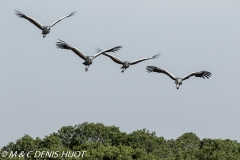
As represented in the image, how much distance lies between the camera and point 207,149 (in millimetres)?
129000

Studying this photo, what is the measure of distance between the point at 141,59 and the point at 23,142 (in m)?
45.0

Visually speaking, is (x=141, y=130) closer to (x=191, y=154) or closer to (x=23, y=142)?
(x=191, y=154)

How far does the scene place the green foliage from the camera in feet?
373

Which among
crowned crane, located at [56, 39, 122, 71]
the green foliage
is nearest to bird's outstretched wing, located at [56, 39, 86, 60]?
crowned crane, located at [56, 39, 122, 71]

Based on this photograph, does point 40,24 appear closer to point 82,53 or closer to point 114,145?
point 82,53

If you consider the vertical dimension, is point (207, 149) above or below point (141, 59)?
above

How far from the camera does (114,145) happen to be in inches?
4953

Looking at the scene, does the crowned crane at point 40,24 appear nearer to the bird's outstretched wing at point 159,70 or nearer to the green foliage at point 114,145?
the bird's outstretched wing at point 159,70

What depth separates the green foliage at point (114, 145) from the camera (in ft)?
373

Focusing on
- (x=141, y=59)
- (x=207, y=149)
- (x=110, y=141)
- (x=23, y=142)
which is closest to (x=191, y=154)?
(x=207, y=149)

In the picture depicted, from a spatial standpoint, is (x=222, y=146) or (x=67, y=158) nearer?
(x=67, y=158)

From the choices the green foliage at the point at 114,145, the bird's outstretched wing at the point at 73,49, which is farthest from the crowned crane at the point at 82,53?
the green foliage at the point at 114,145

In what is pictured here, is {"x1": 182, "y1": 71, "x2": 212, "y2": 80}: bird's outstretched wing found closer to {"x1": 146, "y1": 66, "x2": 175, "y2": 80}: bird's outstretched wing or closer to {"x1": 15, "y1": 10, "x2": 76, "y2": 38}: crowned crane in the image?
{"x1": 146, "y1": 66, "x2": 175, "y2": 80}: bird's outstretched wing

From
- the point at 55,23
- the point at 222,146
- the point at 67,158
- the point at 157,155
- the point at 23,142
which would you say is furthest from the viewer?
the point at 222,146
